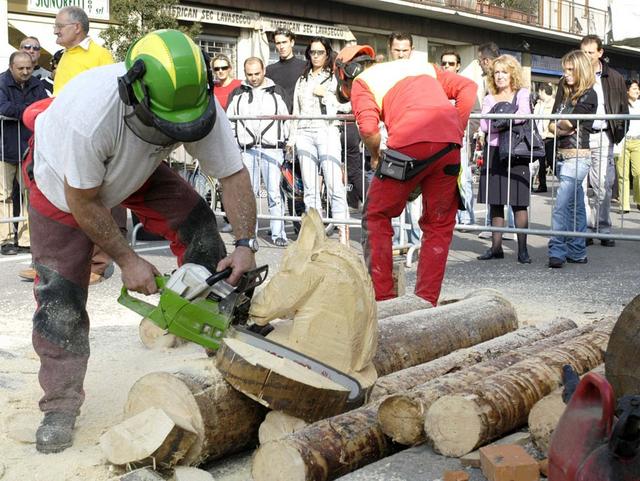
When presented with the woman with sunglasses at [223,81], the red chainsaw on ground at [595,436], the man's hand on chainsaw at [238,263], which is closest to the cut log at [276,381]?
the man's hand on chainsaw at [238,263]

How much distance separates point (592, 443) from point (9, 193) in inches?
320

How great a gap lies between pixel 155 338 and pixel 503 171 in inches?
176

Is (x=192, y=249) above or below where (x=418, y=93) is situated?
below

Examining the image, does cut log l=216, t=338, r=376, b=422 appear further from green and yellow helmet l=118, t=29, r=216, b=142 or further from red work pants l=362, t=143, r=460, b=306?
red work pants l=362, t=143, r=460, b=306

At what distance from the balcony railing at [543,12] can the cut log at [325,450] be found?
30.8 metres

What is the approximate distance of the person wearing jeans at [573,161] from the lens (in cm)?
844

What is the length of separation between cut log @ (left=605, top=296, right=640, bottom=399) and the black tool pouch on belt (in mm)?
2488

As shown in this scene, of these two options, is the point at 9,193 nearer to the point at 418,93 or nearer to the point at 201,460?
the point at 418,93

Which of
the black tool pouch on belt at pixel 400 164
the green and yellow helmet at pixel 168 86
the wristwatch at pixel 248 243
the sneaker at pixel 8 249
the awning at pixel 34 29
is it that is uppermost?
the awning at pixel 34 29

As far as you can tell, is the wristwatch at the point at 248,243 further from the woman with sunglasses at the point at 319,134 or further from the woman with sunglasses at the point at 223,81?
the woman with sunglasses at the point at 223,81

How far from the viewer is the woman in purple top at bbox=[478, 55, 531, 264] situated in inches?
337

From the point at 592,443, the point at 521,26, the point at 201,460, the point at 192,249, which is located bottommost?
the point at 201,460

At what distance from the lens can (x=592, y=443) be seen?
7.70ft

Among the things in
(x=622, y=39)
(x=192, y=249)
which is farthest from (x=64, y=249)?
(x=622, y=39)
